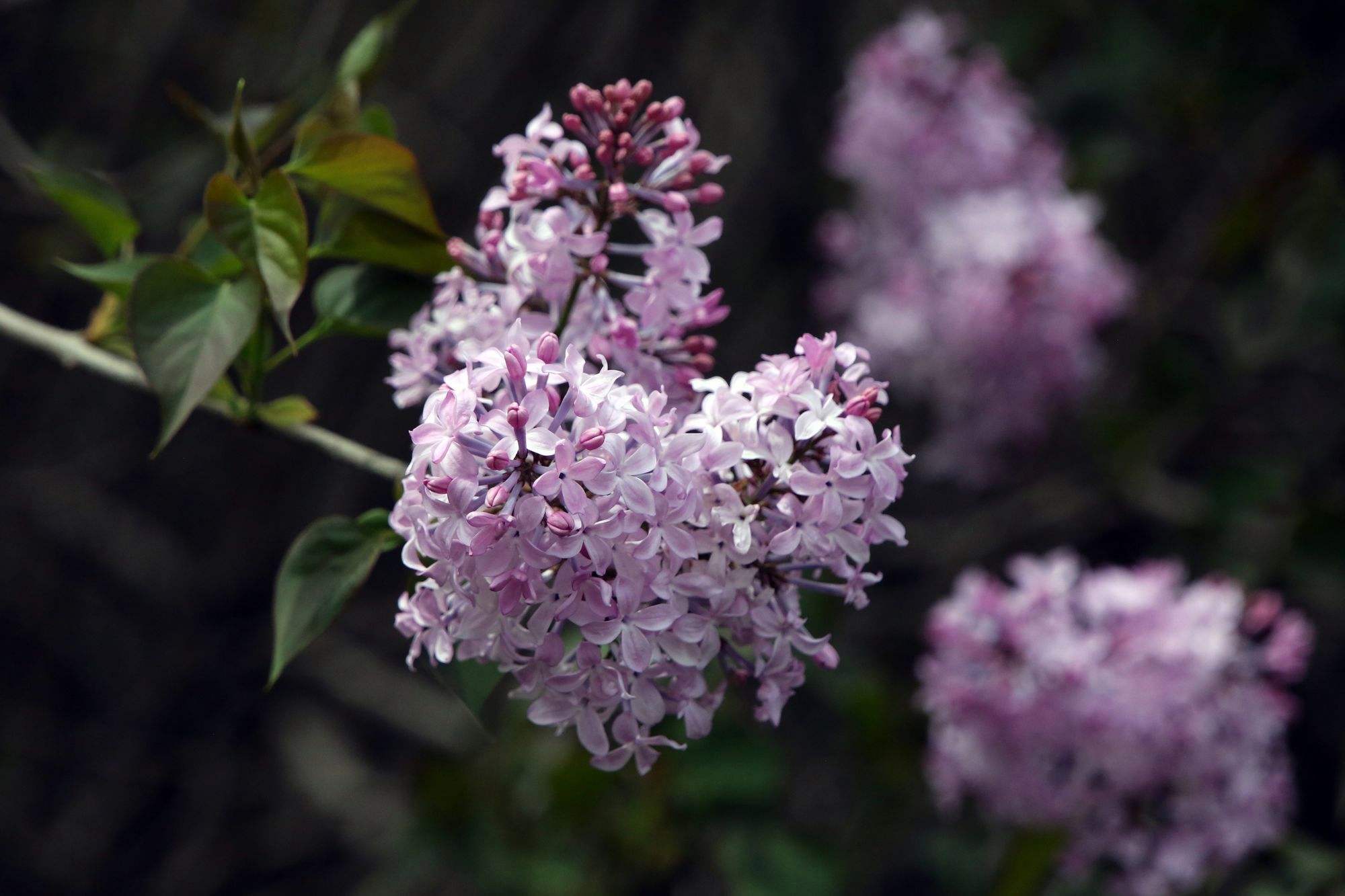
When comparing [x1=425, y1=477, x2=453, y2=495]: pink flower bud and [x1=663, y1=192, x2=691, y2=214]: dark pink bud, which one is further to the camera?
[x1=663, y1=192, x2=691, y2=214]: dark pink bud

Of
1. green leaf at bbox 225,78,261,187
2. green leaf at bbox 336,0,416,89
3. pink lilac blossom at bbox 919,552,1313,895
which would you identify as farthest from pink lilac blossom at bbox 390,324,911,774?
pink lilac blossom at bbox 919,552,1313,895

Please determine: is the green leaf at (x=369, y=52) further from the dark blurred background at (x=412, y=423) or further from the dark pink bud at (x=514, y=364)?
the dark blurred background at (x=412, y=423)

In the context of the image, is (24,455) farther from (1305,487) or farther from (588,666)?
(1305,487)

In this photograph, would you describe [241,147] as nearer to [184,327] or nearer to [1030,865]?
[184,327]

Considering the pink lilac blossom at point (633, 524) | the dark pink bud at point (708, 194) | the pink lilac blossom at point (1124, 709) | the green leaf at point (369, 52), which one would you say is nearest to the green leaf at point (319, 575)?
the pink lilac blossom at point (633, 524)

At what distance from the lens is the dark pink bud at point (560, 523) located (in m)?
0.52

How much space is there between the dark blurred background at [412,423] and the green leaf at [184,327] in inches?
43.7

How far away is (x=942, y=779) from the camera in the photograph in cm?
134

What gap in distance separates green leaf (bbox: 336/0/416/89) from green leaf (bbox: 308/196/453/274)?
0.20 m

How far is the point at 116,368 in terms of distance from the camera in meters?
0.82

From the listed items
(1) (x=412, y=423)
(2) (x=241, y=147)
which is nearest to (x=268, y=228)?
(2) (x=241, y=147)

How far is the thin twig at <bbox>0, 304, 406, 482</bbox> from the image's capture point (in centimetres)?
73

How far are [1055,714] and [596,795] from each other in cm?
66

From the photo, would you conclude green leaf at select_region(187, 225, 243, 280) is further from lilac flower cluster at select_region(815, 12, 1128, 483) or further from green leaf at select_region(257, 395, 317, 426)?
lilac flower cluster at select_region(815, 12, 1128, 483)
